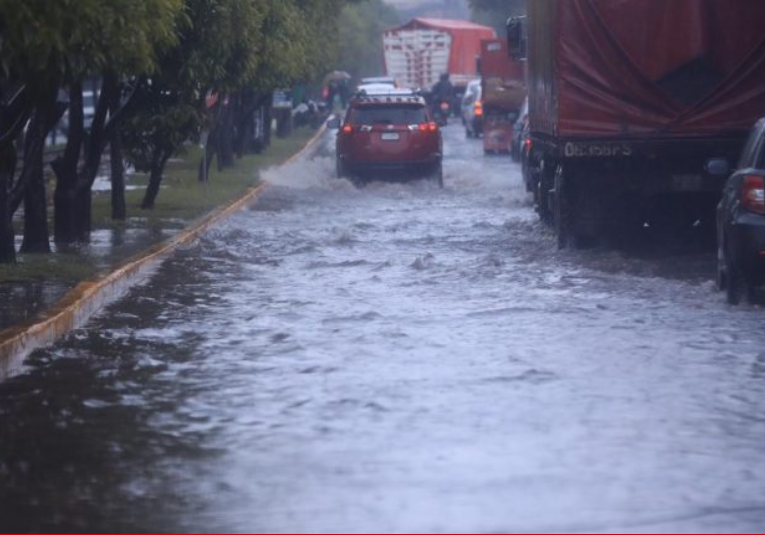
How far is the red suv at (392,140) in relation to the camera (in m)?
31.8

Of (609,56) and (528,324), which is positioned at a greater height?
(609,56)

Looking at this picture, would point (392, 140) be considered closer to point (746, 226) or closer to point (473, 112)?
point (746, 226)

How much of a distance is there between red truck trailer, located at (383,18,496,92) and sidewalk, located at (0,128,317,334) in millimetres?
38058

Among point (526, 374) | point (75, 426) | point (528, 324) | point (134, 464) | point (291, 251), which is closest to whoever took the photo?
point (134, 464)

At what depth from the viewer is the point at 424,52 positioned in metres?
76.8

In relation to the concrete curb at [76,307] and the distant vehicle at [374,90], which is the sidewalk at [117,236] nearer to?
the concrete curb at [76,307]

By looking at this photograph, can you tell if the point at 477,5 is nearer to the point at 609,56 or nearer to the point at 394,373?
the point at 609,56

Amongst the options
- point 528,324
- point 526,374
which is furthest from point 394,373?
point 528,324

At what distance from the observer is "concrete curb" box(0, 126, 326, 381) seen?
11.5 metres

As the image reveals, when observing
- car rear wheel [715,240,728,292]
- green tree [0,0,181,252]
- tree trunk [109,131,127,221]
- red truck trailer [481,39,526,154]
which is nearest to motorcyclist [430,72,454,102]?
red truck trailer [481,39,526,154]

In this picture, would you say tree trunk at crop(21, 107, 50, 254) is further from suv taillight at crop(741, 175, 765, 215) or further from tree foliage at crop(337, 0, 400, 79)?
tree foliage at crop(337, 0, 400, 79)

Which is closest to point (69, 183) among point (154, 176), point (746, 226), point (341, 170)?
point (154, 176)

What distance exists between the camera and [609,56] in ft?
59.9

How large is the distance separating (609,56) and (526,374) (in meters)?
8.02
